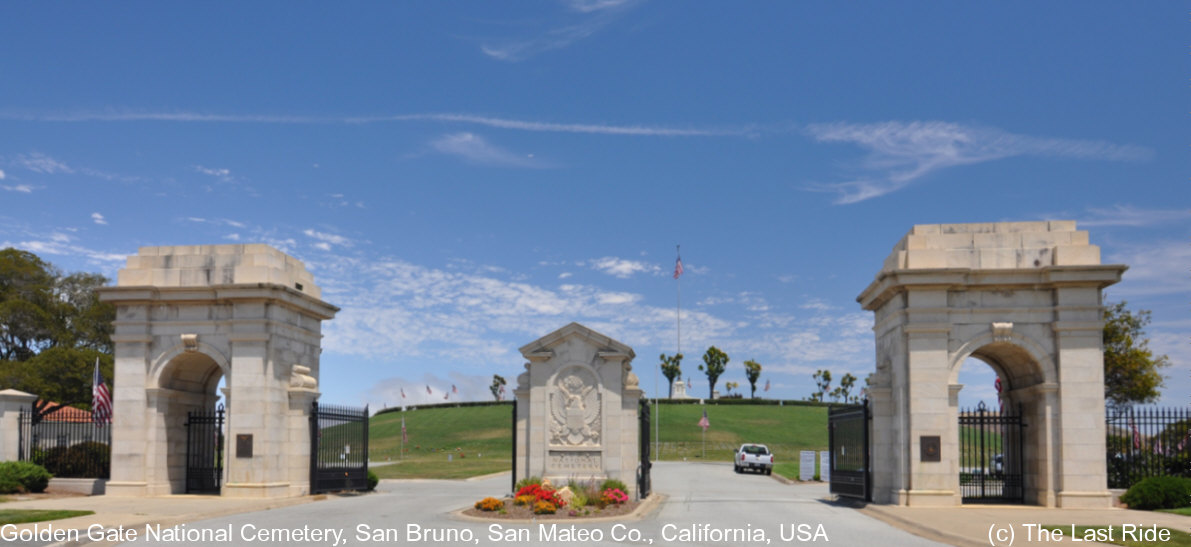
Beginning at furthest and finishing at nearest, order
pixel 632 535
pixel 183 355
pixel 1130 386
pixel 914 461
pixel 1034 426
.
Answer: pixel 1130 386
pixel 183 355
pixel 1034 426
pixel 914 461
pixel 632 535

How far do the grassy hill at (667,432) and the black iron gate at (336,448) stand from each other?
1382 inches

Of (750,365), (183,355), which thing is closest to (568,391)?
(183,355)

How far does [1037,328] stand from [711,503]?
8.63m

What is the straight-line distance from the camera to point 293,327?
26172 millimetres

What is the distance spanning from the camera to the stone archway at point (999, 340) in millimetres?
22359

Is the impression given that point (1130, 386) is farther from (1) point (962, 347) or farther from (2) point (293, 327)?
(2) point (293, 327)

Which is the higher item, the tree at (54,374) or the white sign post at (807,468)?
the tree at (54,374)

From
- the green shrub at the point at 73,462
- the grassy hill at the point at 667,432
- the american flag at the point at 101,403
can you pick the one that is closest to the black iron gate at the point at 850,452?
the green shrub at the point at 73,462

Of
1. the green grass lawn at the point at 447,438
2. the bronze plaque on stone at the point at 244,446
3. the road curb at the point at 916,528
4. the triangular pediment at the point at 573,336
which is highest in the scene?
the triangular pediment at the point at 573,336

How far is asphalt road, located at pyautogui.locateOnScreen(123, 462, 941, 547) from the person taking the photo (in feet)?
52.6

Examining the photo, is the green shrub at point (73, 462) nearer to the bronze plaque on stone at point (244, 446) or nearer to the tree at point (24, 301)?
the bronze plaque on stone at point (244, 446)

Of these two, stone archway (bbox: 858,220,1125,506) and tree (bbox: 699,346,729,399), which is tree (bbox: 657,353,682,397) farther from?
stone archway (bbox: 858,220,1125,506)

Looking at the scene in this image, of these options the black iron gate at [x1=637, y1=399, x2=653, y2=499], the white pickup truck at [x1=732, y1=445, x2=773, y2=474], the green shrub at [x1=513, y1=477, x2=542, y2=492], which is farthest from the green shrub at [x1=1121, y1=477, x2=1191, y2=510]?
the white pickup truck at [x1=732, y1=445, x2=773, y2=474]

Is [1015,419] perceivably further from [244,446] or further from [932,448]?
[244,446]
